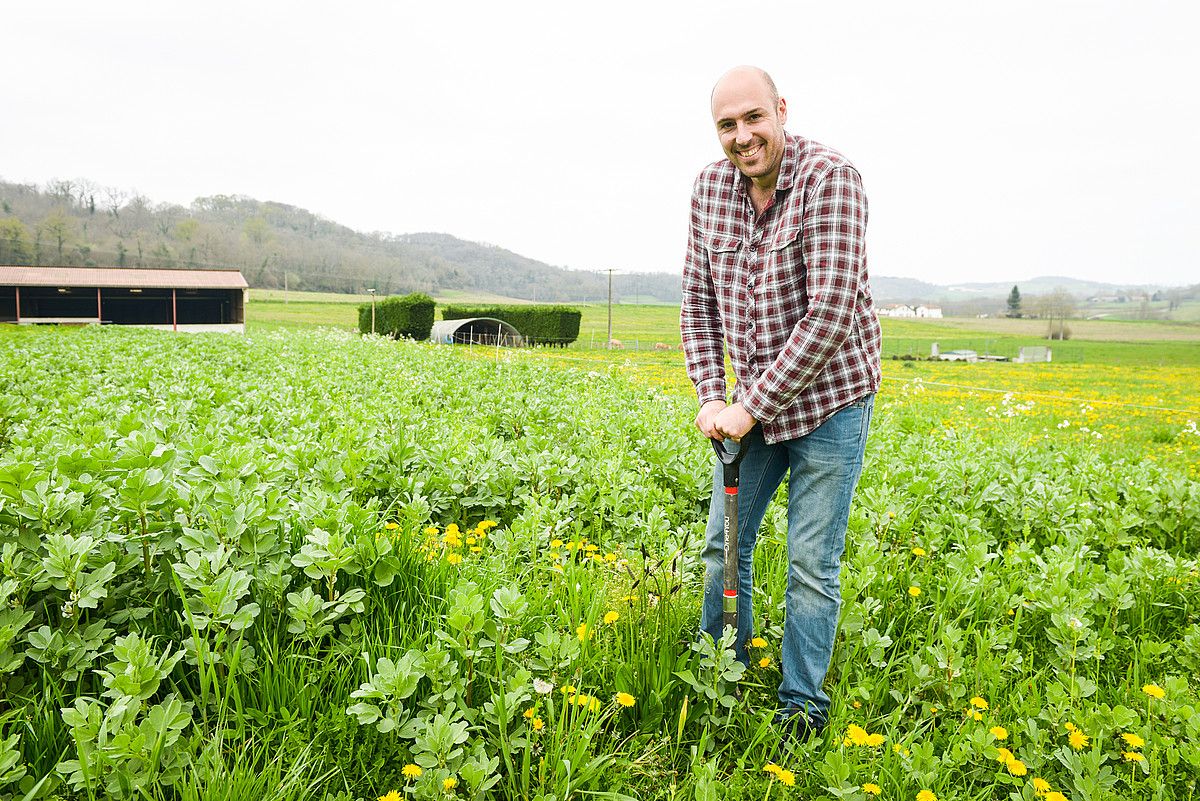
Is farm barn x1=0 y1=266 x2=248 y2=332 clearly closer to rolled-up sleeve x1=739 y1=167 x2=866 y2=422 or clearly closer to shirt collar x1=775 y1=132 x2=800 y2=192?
shirt collar x1=775 y1=132 x2=800 y2=192

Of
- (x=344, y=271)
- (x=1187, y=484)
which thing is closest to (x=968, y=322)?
(x=1187, y=484)

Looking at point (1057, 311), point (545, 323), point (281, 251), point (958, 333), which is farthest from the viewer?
point (281, 251)

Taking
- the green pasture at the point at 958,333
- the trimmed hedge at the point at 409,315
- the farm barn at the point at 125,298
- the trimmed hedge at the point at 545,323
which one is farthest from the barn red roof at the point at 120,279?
the trimmed hedge at the point at 545,323

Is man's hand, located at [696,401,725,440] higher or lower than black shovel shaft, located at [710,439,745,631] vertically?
higher

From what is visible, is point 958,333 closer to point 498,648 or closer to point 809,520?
point 809,520

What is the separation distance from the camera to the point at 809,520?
2379 millimetres

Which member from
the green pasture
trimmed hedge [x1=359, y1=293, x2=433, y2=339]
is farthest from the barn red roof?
the green pasture

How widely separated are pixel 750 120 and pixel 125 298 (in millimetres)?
55088

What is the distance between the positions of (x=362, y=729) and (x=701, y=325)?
1.94 metres

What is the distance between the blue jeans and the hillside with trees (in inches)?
3432

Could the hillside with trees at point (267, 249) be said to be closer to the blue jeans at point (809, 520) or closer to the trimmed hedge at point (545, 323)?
the trimmed hedge at point (545, 323)

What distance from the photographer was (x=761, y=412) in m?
2.28

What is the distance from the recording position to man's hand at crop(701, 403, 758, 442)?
7.63ft

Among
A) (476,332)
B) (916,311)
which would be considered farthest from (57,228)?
(916,311)
